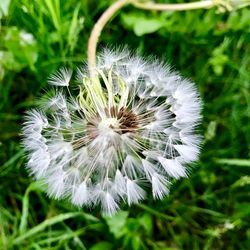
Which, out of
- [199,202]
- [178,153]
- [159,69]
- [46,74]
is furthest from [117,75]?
[199,202]

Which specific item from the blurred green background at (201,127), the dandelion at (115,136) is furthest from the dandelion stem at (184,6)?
the dandelion at (115,136)

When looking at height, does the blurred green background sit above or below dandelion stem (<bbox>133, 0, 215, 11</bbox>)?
below

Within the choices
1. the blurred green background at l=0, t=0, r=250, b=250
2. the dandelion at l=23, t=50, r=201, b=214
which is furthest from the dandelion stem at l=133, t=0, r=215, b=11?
the dandelion at l=23, t=50, r=201, b=214

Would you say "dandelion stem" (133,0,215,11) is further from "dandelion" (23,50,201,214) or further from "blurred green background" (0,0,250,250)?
"dandelion" (23,50,201,214)

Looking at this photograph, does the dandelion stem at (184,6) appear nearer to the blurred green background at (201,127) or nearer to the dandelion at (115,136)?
the blurred green background at (201,127)

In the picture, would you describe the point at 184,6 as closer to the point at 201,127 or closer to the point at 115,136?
the point at 201,127

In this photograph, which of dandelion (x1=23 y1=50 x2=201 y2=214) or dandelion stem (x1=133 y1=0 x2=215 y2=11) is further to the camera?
dandelion stem (x1=133 y1=0 x2=215 y2=11)
